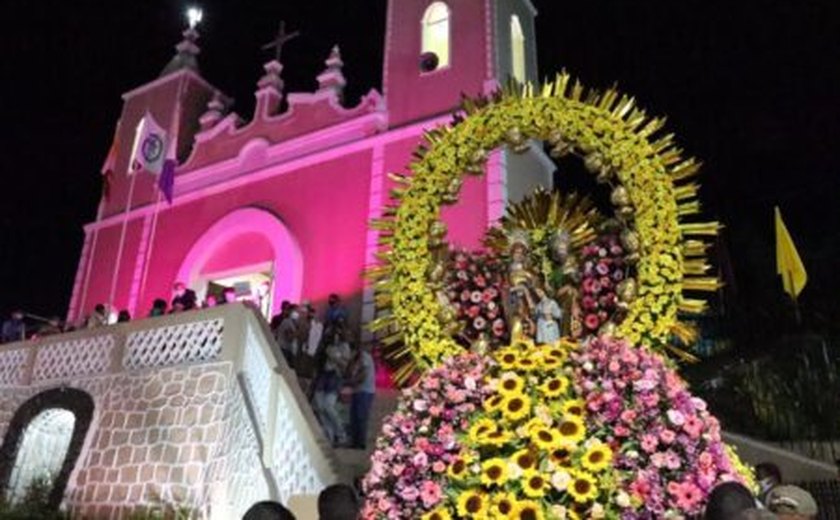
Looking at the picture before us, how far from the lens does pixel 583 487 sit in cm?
310

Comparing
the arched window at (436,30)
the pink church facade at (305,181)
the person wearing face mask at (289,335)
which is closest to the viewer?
the person wearing face mask at (289,335)

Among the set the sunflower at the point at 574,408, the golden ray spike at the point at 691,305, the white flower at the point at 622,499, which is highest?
the golden ray spike at the point at 691,305

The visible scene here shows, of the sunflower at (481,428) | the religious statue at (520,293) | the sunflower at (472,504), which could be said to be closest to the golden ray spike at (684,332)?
the religious statue at (520,293)

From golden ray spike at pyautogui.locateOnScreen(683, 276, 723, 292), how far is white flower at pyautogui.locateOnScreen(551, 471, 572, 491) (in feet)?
4.91

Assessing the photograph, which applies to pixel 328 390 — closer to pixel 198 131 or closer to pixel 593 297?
pixel 593 297

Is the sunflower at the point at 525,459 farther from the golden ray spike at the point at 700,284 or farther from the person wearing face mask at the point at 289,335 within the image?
the person wearing face mask at the point at 289,335

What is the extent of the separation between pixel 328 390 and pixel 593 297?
514 cm

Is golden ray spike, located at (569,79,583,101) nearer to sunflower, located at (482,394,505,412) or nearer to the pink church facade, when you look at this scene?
sunflower, located at (482,394,505,412)

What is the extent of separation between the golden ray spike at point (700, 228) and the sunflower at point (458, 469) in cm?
192

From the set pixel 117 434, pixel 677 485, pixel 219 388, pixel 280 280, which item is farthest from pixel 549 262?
pixel 280 280

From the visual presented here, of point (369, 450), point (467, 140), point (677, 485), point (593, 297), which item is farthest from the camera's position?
point (369, 450)

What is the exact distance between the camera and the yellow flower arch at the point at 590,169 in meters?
4.19

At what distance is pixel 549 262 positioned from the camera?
485 centimetres

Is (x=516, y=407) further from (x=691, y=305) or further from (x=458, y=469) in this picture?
(x=691, y=305)
